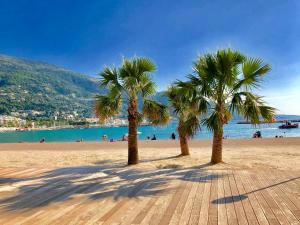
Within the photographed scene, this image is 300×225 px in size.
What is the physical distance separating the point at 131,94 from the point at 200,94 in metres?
2.91

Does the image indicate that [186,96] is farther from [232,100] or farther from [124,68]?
[124,68]

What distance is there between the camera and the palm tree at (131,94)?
11608mm

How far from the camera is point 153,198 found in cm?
572

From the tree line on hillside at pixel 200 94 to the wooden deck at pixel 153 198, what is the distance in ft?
10.0

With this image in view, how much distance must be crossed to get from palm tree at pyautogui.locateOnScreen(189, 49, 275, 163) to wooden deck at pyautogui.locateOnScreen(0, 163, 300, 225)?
9.56 feet

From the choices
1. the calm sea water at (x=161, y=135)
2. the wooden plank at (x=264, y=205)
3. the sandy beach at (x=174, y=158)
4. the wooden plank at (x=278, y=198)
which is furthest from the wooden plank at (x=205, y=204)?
the calm sea water at (x=161, y=135)

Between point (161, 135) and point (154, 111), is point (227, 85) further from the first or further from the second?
point (161, 135)

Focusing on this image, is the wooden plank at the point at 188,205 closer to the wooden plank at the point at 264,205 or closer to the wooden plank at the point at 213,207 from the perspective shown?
the wooden plank at the point at 213,207

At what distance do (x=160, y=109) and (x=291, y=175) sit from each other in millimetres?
6015

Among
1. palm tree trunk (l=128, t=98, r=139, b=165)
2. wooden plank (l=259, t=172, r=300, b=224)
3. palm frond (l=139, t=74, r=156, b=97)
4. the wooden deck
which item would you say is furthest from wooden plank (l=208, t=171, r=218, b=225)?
palm frond (l=139, t=74, r=156, b=97)

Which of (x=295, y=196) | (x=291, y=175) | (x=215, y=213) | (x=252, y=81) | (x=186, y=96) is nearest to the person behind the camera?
(x=215, y=213)

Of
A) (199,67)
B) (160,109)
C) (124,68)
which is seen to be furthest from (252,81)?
(124,68)

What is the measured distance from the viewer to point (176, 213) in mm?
4719

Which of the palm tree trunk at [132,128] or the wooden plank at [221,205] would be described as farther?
the palm tree trunk at [132,128]
